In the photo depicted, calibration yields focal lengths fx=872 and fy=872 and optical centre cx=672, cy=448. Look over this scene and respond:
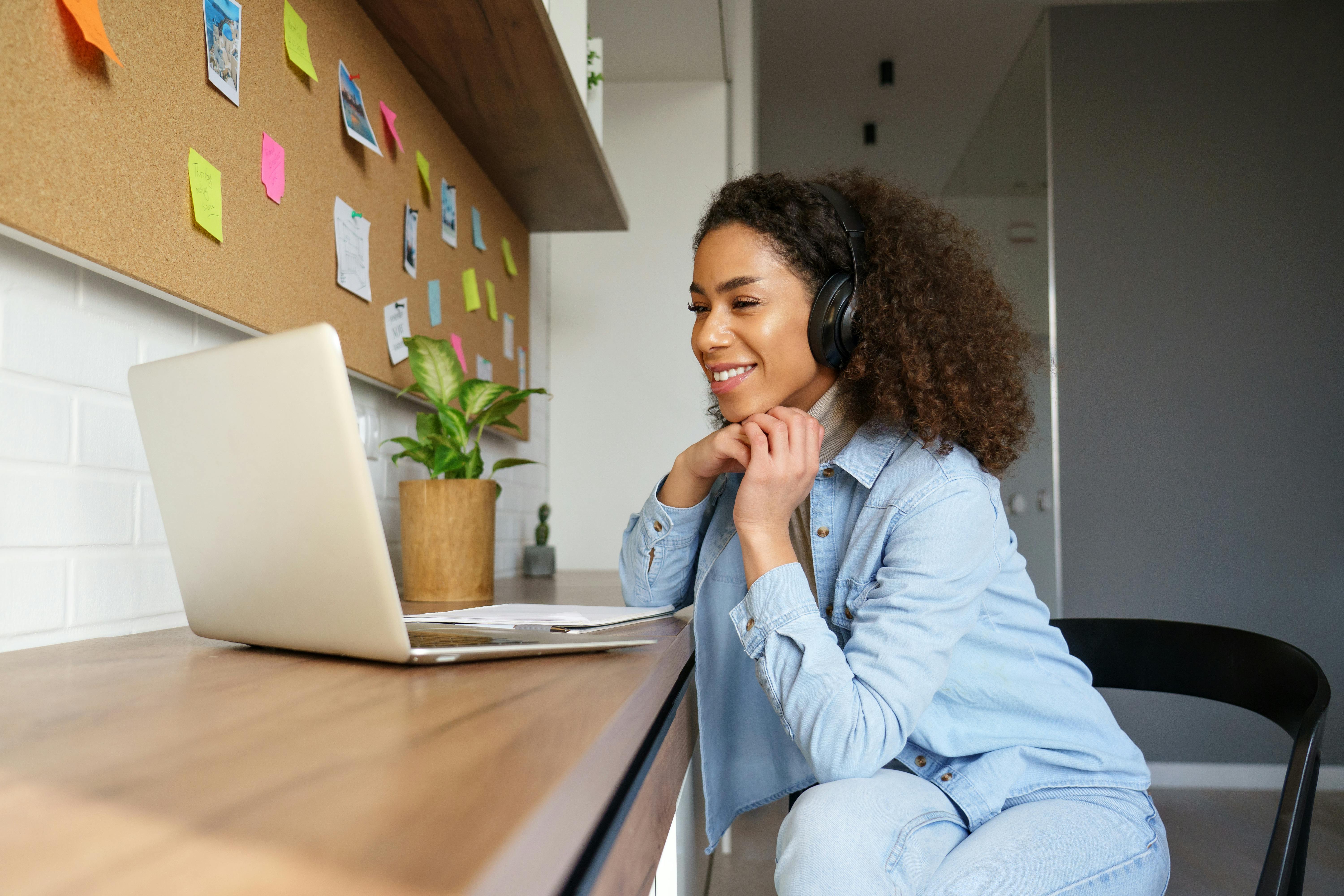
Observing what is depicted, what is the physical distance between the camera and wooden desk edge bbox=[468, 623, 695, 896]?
267 mm

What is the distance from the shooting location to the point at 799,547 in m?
1.12

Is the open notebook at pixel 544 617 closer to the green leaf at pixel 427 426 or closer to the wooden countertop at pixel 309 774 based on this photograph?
the wooden countertop at pixel 309 774

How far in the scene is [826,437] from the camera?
113cm

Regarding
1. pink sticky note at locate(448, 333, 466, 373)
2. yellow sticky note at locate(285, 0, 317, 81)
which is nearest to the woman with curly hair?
yellow sticky note at locate(285, 0, 317, 81)

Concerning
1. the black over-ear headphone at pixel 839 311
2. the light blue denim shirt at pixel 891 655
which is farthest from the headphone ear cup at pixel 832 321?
the light blue denim shirt at pixel 891 655

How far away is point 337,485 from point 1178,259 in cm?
301

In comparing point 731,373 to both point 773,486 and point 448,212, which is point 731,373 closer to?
point 773,486

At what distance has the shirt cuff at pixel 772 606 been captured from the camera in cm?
82

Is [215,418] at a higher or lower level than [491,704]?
higher

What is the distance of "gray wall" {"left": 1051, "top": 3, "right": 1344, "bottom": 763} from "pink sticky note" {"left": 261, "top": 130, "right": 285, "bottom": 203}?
2.43m

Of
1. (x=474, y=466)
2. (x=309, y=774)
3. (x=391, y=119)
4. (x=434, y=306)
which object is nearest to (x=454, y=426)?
(x=474, y=466)

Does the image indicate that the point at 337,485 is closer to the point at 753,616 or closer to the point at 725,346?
the point at 753,616

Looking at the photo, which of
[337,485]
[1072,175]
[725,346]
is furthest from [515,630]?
[1072,175]

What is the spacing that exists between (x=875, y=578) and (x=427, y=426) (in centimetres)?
76
